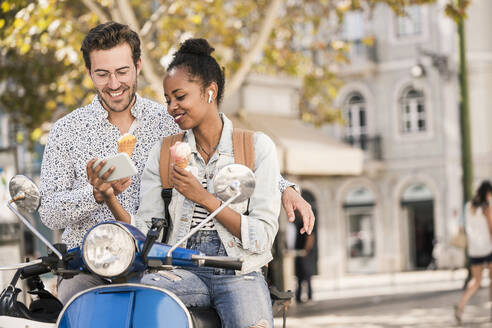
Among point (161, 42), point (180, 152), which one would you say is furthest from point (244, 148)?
point (161, 42)

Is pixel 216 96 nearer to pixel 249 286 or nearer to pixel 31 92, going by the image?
pixel 249 286

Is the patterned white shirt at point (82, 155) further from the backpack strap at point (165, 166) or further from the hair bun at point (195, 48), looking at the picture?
the hair bun at point (195, 48)

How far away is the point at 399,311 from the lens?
15.3 m

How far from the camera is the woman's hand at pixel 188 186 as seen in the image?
11.2 ft

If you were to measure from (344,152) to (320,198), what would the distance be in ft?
74.6

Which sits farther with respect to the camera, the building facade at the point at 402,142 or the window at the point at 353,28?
the window at the point at 353,28

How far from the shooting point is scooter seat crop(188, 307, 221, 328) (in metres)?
3.30

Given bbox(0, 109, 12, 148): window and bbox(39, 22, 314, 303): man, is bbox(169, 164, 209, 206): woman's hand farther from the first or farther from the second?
bbox(0, 109, 12, 148): window

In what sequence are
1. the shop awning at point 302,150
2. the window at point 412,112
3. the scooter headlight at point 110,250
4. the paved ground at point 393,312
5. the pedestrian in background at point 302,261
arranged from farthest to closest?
1. the window at point 412,112
2. the pedestrian in background at point 302,261
3. the shop awning at point 302,150
4. the paved ground at point 393,312
5. the scooter headlight at point 110,250

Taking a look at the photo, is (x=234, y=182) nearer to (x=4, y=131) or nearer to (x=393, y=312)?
(x=393, y=312)

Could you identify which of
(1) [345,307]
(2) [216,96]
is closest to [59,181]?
(2) [216,96]

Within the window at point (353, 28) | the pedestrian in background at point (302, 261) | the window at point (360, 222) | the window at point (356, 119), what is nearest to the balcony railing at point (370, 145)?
the window at point (356, 119)

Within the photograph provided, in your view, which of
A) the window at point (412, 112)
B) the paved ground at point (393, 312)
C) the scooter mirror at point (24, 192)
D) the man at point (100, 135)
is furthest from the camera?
the window at point (412, 112)

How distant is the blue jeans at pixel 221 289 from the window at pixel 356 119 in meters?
34.4
